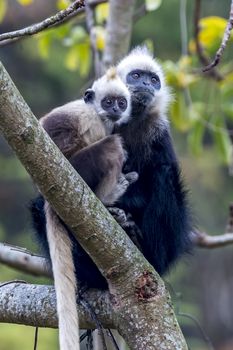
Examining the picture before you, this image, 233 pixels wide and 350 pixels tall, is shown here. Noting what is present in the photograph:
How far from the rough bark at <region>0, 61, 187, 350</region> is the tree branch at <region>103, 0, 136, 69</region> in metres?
2.29

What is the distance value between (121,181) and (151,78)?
85cm

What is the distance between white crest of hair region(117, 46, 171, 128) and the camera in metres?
4.45

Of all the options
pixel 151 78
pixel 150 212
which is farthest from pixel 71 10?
pixel 151 78

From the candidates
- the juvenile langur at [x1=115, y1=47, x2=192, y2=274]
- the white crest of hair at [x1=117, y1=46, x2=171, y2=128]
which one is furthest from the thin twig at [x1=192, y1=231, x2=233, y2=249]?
the white crest of hair at [x1=117, y1=46, x2=171, y2=128]

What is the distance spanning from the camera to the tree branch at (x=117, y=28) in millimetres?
5312

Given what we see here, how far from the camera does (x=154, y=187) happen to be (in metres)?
4.19

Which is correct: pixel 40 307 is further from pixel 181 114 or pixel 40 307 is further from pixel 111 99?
pixel 181 114

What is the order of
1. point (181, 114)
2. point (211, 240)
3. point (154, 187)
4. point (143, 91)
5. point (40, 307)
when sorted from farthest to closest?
1. point (181, 114)
2. point (211, 240)
3. point (143, 91)
4. point (154, 187)
5. point (40, 307)

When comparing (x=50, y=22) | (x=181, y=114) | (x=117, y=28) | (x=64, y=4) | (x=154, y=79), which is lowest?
(x=50, y=22)

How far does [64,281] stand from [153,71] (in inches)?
63.3

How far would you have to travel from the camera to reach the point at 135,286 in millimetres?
3283

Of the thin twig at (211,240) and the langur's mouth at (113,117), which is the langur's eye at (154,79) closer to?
the langur's mouth at (113,117)

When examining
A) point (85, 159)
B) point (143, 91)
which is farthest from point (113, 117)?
point (85, 159)

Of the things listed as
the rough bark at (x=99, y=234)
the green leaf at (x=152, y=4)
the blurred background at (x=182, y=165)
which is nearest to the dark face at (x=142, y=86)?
the green leaf at (x=152, y=4)
